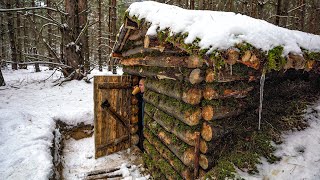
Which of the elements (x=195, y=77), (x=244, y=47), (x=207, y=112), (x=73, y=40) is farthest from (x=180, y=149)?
(x=73, y=40)

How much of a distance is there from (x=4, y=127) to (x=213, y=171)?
5056 mm

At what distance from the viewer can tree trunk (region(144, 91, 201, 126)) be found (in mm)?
2965

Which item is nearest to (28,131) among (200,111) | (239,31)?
(200,111)

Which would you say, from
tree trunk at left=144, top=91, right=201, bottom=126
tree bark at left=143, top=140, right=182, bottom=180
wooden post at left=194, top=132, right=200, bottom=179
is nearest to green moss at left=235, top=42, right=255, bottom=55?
tree trunk at left=144, top=91, right=201, bottom=126

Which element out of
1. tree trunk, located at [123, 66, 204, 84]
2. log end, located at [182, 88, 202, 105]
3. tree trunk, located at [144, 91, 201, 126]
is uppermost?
tree trunk, located at [123, 66, 204, 84]

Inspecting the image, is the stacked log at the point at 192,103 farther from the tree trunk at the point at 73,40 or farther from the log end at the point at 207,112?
the tree trunk at the point at 73,40

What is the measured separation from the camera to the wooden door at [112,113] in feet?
16.7

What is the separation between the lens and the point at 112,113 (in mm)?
5281

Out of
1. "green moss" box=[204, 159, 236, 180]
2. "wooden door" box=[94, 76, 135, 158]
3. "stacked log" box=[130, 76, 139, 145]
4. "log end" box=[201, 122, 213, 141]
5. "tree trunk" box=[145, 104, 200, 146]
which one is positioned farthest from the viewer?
"stacked log" box=[130, 76, 139, 145]

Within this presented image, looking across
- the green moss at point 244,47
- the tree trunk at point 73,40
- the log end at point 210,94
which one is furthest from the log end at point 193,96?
the tree trunk at point 73,40

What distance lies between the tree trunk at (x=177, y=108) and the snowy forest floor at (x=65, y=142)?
90 centimetres

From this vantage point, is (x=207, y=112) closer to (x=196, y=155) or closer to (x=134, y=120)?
(x=196, y=155)

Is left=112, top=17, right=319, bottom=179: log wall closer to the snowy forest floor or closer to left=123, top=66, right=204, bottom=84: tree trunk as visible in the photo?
left=123, top=66, right=204, bottom=84: tree trunk

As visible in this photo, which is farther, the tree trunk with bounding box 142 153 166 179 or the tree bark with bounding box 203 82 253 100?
the tree trunk with bounding box 142 153 166 179
